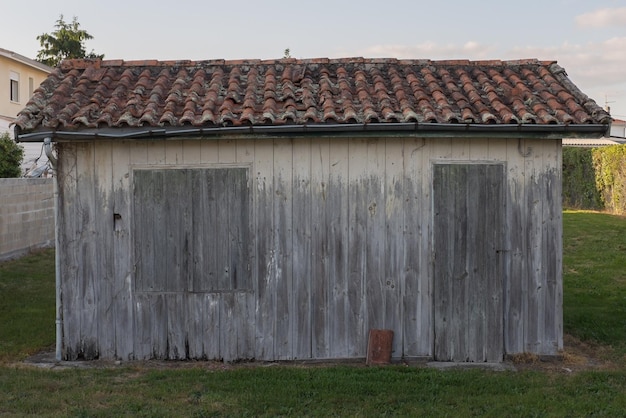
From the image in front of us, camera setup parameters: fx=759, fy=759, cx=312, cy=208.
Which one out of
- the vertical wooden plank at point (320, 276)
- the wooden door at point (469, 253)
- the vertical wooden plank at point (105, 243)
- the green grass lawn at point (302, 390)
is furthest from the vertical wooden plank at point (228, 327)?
the wooden door at point (469, 253)

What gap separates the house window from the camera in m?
34.4

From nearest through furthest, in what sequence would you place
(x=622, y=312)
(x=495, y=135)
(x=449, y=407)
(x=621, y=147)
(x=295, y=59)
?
(x=449, y=407)
(x=495, y=135)
(x=295, y=59)
(x=622, y=312)
(x=621, y=147)

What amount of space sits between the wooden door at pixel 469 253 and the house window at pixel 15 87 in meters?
30.2

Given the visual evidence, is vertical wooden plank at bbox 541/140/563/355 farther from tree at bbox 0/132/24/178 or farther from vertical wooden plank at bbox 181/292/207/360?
tree at bbox 0/132/24/178

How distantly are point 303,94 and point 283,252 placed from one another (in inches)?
74.5

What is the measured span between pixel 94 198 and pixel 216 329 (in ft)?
6.81

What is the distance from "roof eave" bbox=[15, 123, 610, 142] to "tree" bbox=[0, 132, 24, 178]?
38.0 feet

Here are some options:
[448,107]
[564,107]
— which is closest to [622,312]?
[564,107]

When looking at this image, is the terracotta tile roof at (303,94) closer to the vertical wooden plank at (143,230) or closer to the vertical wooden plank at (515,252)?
the vertical wooden plank at (515,252)

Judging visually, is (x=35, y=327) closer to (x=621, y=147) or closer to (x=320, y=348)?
(x=320, y=348)

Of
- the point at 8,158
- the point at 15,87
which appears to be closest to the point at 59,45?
the point at 15,87

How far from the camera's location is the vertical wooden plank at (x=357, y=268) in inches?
347

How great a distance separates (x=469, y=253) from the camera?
876cm

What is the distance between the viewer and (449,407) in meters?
6.91
